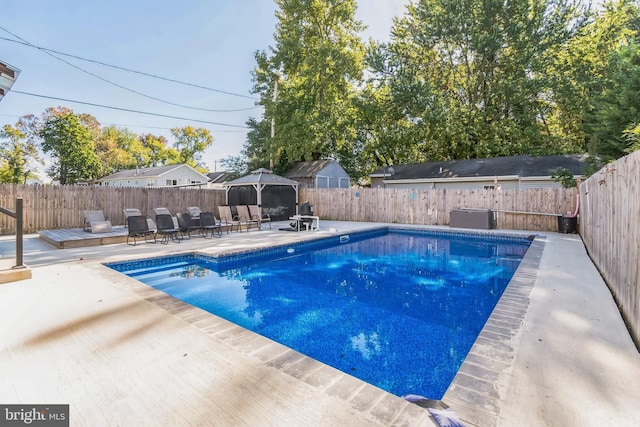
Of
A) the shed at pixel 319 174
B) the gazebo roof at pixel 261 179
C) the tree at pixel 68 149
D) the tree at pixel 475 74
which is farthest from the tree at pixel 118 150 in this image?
the tree at pixel 475 74

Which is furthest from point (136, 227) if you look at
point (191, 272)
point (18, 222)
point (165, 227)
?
point (18, 222)

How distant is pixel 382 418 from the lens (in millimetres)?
1806

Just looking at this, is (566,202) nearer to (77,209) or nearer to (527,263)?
(527,263)

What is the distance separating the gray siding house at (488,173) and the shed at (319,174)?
2.41 meters

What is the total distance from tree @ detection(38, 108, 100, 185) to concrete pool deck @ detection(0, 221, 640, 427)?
86.3ft

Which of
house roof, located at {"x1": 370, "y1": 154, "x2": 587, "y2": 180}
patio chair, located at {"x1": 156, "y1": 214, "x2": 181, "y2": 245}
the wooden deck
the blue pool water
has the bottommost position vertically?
the blue pool water

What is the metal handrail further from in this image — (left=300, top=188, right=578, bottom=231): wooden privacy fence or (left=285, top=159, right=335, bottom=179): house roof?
(left=285, top=159, right=335, bottom=179): house roof

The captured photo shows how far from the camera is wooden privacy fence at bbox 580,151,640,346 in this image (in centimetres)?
288

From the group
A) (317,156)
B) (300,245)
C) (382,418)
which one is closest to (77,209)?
(300,245)

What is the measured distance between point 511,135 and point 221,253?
2042 cm

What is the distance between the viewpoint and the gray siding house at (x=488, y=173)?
15.3 m

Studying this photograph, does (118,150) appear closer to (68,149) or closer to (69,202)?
(68,149)

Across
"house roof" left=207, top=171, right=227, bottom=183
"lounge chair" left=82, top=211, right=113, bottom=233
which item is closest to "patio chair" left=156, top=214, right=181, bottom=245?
"lounge chair" left=82, top=211, right=113, bottom=233

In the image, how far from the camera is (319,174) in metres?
19.6
